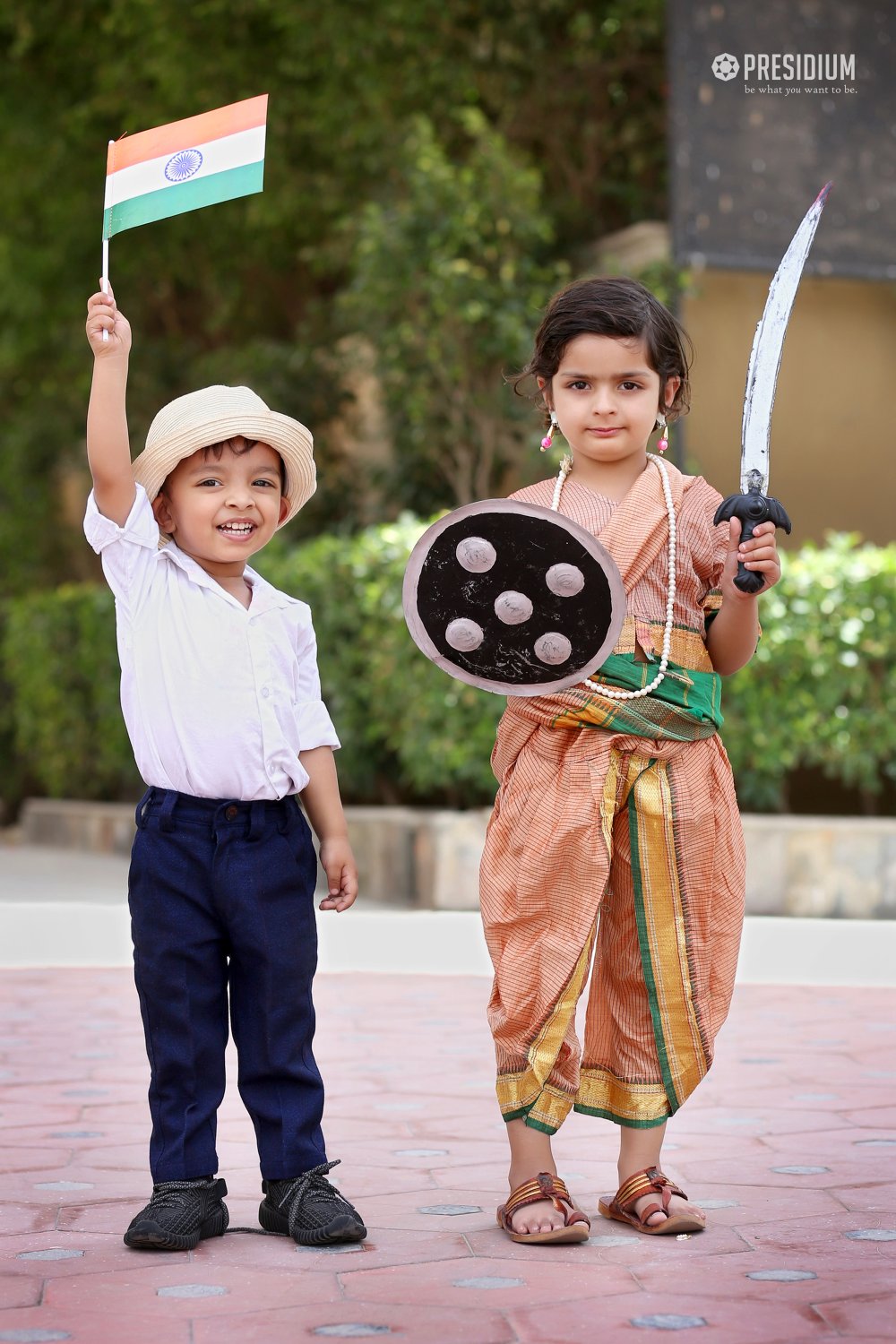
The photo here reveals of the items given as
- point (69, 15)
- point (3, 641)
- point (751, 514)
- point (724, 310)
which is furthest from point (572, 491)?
point (3, 641)

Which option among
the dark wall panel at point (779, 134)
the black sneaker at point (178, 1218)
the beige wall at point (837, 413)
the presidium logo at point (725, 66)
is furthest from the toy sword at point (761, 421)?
the beige wall at point (837, 413)

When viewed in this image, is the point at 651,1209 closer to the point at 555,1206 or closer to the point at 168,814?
the point at 555,1206

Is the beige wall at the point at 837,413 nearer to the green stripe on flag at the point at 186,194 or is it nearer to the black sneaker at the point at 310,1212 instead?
the green stripe on flag at the point at 186,194

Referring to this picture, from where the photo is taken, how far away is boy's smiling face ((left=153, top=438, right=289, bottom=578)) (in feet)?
10.5

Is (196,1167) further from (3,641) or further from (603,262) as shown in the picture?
(3,641)

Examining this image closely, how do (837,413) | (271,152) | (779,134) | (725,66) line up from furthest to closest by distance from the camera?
(271,152) → (837,413) → (779,134) → (725,66)

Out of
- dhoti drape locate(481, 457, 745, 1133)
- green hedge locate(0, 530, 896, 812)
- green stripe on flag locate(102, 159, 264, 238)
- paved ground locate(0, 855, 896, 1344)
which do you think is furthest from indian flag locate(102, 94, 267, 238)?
green hedge locate(0, 530, 896, 812)

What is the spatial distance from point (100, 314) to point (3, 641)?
12924mm

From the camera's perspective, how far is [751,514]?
9.91ft

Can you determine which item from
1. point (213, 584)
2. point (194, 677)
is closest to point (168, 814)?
point (194, 677)

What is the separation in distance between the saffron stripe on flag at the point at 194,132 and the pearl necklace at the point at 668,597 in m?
0.82

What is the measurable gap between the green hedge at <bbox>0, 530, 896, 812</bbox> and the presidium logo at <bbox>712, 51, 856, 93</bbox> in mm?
2775

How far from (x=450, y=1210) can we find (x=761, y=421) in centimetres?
153

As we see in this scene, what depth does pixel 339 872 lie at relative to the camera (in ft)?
10.5
